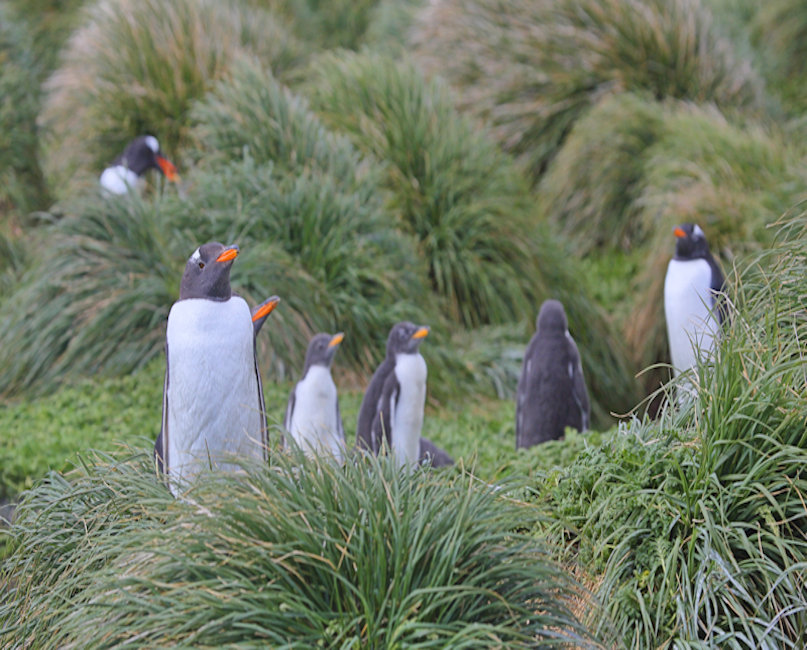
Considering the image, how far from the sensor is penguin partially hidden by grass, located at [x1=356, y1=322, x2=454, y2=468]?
5.01 m

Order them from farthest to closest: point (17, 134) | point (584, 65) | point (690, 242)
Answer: point (17, 134), point (584, 65), point (690, 242)

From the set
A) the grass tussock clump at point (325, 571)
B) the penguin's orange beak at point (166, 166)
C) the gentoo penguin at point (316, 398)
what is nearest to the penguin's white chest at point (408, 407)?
the gentoo penguin at point (316, 398)

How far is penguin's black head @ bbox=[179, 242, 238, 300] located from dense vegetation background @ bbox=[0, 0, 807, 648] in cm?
67

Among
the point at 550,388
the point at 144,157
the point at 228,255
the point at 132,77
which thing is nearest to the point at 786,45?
the point at 132,77

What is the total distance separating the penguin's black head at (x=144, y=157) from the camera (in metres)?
9.09

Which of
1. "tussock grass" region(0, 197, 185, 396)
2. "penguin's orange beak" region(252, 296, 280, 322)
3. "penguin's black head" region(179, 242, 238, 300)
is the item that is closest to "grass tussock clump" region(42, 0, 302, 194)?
"tussock grass" region(0, 197, 185, 396)

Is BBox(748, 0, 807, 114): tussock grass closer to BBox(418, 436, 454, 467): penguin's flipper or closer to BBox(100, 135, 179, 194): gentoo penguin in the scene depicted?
BBox(100, 135, 179, 194): gentoo penguin

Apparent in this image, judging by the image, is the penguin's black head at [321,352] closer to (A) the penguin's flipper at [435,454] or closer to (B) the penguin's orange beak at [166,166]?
(A) the penguin's flipper at [435,454]

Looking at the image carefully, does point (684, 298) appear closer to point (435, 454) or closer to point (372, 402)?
point (435, 454)

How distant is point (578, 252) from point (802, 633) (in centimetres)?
712

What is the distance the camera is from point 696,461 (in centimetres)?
326

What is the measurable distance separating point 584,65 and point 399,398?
259 inches

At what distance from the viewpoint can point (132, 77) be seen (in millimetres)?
9734

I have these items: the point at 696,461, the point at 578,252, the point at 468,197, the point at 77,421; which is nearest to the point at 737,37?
the point at 578,252
